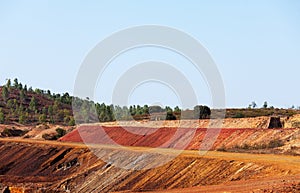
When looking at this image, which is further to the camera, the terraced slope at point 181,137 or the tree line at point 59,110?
the tree line at point 59,110

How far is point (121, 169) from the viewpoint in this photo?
47.5 m

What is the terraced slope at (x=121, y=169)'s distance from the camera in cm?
3504

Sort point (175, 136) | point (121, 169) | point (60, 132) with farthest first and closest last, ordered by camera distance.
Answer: point (60, 132) → point (175, 136) → point (121, 169)

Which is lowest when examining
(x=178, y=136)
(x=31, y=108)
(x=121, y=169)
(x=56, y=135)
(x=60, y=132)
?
(x=121, y=169)

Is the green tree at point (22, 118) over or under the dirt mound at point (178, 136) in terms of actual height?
over

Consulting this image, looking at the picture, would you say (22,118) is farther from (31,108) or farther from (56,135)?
(56,135)

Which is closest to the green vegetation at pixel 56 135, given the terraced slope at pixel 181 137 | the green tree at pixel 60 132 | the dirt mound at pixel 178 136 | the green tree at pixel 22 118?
the green tree at pixel 60 132

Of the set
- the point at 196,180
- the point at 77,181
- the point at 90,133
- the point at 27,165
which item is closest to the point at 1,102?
the point at 90,133

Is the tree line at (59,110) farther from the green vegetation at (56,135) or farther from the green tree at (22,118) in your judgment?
the green vegetation at (56,135)

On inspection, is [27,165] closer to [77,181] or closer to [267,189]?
[77,181]

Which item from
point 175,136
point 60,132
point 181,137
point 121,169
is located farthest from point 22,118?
point 121,169

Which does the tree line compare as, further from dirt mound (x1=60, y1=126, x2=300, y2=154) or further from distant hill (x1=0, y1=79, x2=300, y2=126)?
dirt mound (x1=60, y1=126, x2=300, y2=154)

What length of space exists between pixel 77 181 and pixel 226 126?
25.8 metres

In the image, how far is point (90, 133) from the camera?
274 feet
